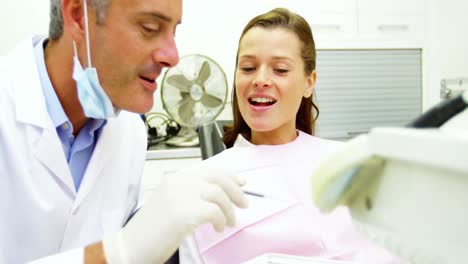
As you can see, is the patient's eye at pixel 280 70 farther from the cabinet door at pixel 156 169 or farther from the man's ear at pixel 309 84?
the cabinet door at pixel 156 169

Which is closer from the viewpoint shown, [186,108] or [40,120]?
[40,120]

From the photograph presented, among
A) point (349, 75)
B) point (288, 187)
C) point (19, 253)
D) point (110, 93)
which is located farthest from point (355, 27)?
point (19, 253)

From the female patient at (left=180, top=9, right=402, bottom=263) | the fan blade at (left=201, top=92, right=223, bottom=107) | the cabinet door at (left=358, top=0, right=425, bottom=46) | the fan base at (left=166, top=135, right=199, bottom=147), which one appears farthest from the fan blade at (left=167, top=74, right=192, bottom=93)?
the cabinet door at (left=358, top=0, right=425, bottom=46)

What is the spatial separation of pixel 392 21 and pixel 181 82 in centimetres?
170

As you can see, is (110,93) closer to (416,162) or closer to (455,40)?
(416,162)

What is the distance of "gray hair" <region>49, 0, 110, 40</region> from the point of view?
3.17 feet

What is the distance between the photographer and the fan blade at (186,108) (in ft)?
7.12

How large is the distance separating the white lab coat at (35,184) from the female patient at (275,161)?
1.02ft

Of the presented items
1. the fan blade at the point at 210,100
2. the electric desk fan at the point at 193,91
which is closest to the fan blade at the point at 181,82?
the electric desk fan at the point at 193,91

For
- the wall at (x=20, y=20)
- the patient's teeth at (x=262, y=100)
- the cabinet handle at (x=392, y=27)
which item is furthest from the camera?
the cabinet handle at (x=392, y=27)

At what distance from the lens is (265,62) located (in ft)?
3.88

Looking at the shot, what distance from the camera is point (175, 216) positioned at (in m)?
0.71

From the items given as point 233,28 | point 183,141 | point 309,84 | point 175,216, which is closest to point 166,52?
point 175,216

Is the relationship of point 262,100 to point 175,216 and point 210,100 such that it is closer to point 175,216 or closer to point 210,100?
point 175,216
